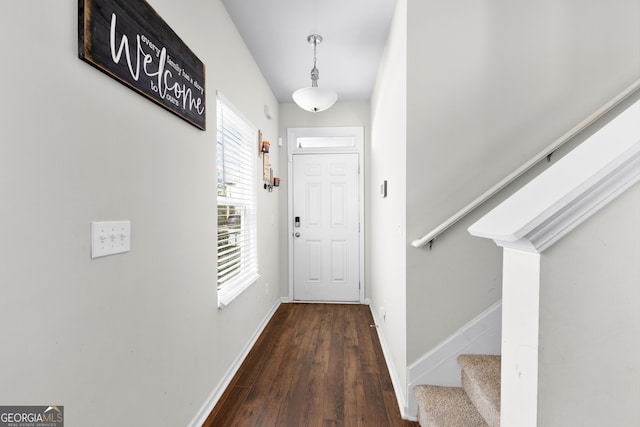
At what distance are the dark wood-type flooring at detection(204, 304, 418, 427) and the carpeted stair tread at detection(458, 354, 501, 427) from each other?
18.3 inches

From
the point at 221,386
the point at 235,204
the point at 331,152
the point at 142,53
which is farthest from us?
the point at 331,152

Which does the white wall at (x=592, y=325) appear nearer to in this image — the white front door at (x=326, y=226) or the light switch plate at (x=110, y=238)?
the light switch plate at (x=110, y=238)

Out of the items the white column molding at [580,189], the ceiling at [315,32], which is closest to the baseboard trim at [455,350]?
the white column molding at [580,189]

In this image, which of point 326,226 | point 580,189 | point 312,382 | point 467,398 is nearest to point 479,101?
point 580,189

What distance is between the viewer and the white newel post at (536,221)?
710mm

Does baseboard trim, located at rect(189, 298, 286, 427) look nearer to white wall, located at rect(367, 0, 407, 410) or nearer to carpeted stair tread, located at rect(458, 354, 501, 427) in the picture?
white wall, located at rect(367, 0, 407, 410)

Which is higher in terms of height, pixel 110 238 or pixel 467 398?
pixel 110 238

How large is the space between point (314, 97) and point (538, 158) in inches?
65.8

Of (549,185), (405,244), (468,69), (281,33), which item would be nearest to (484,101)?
(468,69)

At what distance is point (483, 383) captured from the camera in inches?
59.9

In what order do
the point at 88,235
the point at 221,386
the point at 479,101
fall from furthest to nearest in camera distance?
→ 1. the point at 221,386
2. the point at 479,101
3. the point at 88,235

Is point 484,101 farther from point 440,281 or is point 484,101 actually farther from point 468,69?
point 440,281

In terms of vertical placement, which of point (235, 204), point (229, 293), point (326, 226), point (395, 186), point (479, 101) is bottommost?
point (229, 293)

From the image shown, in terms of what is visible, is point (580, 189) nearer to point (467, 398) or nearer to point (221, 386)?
point (467, 398)
